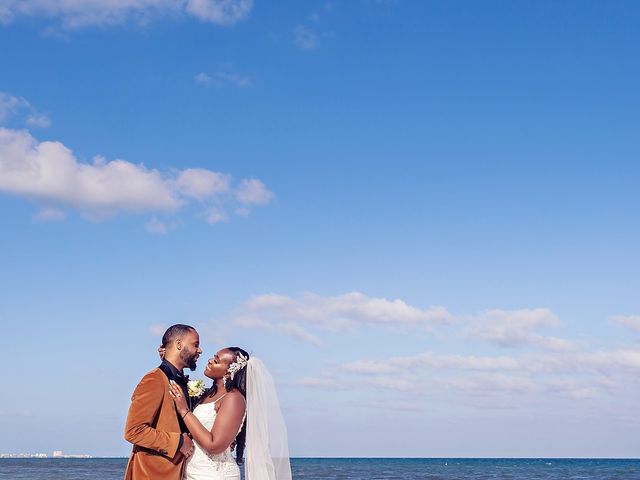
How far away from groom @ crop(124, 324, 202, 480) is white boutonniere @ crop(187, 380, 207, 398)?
13.4 inches

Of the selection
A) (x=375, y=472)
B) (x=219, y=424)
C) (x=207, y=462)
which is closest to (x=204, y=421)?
(x=219, y=424)

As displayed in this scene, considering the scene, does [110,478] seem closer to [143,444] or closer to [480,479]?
[480,479]

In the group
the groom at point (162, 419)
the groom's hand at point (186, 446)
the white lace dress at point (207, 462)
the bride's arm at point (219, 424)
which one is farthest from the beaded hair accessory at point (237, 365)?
the groom's hand at point (186, 446)

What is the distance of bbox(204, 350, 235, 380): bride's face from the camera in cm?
663

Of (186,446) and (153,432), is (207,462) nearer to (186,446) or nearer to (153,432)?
(186,446)

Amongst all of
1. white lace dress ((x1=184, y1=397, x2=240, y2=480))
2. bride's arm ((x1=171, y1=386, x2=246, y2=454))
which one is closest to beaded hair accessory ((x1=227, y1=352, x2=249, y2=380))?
bride's arm ((x1=171, y1=386, x2=246, y2=454))

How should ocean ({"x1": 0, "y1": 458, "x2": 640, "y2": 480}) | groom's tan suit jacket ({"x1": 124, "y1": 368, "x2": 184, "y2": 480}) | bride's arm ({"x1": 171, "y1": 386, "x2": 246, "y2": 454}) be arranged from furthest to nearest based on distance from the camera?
ocean ({"x1": 0, "y1": 458, "x2": 640, "y2": 480}) < bride's arm ({"x1": 171, "y1": 386, "x2": 246, "y2": 454}) < groom's tan suit jacket ({"x1": 124, "y1": 368, "x2": 184, "y2": 480})

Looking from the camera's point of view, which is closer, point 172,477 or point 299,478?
point 172,477

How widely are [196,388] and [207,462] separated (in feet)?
2.00

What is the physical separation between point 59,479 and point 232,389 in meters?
39.0

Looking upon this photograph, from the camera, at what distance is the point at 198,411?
662cm

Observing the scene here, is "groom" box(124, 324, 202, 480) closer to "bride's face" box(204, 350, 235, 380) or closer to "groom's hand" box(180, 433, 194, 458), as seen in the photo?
"groom's hand" box(180, 433, 194, 458)

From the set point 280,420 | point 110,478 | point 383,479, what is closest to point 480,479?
point 383,479

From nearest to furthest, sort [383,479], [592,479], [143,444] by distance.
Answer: [143,444] → [383,479] → [592,479]
